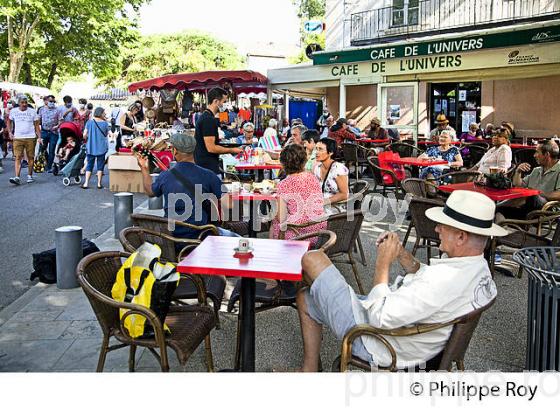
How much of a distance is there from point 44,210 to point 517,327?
7676 mm

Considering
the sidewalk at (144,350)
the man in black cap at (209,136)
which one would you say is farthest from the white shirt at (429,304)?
the man in black cap at (209,136)

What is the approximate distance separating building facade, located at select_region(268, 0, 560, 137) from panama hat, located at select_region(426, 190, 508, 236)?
12.3 metres

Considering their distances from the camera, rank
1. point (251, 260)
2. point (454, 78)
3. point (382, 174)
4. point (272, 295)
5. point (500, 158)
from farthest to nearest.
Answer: point (454, 78)
point (382, 174)
point (500, 158)
point (272, 295)
point (251, 260)

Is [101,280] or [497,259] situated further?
[497,259]

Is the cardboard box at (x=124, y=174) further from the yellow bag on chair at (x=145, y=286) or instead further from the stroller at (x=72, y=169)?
the yellow bag on chair at (x=145, y=286)

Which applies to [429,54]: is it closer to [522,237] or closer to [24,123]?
[24,123]

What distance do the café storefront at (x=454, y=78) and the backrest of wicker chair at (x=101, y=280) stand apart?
509 inches

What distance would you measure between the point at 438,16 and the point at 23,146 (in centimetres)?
1198

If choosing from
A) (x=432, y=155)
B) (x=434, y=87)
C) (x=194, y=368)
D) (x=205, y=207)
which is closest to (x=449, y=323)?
(x=194, y=368)

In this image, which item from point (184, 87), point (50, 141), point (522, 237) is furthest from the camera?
point (184, 87)

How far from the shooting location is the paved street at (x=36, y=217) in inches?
247

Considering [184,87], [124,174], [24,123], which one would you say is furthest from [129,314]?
[184,87]

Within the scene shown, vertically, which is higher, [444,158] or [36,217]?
[444,158]

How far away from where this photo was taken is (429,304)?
2682 mm
